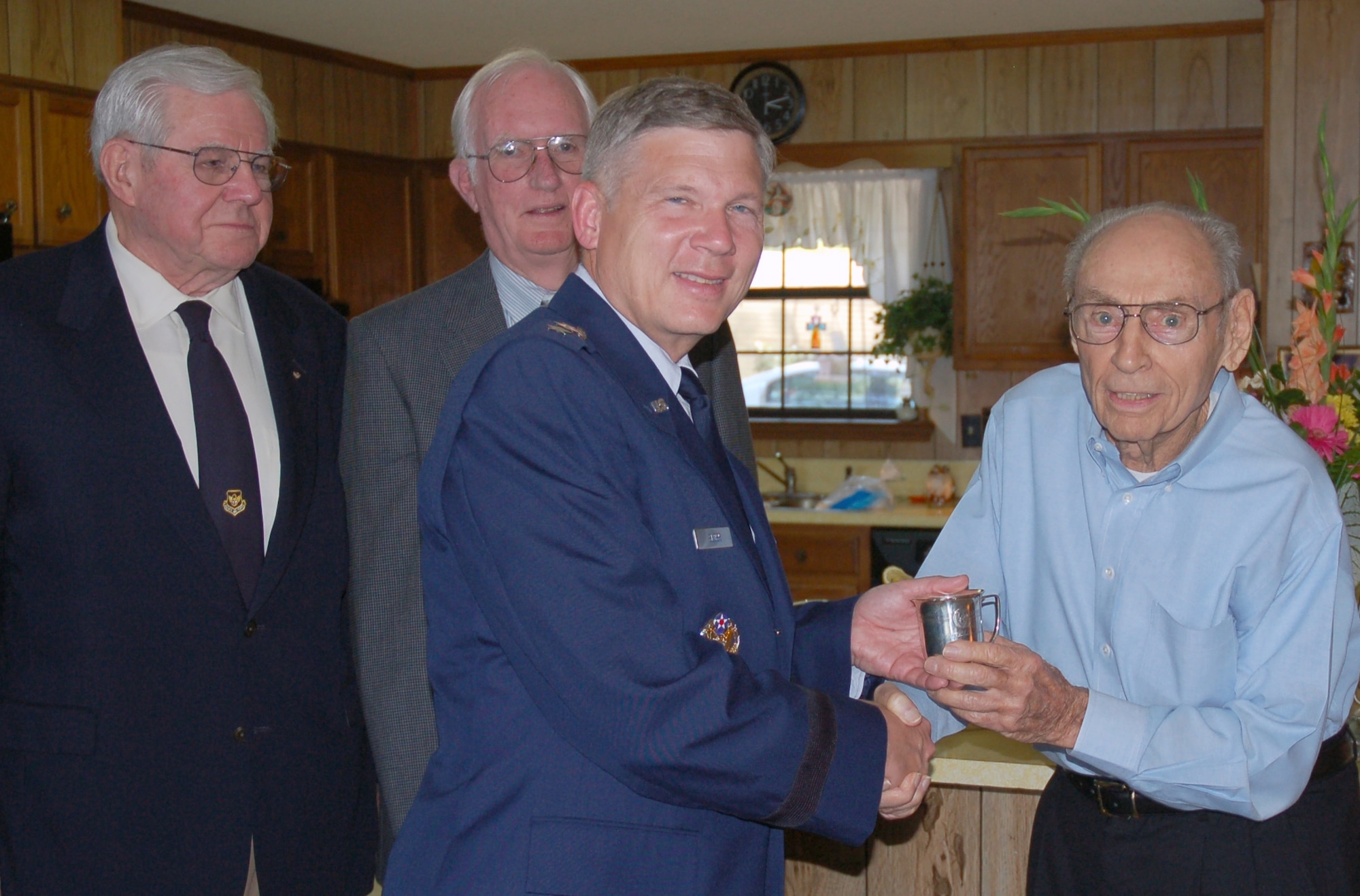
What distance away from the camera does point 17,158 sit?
391cm

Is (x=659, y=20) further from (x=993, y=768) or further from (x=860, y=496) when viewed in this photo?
(x=993, y=768)

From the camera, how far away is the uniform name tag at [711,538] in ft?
3.99

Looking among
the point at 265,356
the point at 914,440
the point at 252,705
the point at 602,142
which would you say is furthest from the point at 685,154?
the point at 914,440

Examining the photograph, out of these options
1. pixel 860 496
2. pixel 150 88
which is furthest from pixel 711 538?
pixel 860 496

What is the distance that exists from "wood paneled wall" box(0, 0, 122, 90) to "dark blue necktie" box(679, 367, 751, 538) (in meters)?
3.47

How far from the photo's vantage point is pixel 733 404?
1.96 meters

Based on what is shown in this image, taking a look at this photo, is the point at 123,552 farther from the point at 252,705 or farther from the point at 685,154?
the point at 685,154

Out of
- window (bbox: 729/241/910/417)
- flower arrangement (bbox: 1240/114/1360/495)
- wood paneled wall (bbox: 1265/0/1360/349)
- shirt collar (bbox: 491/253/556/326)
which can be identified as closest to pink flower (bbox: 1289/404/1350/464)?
flower arrangement (bbox: 1240/114/1360/495)

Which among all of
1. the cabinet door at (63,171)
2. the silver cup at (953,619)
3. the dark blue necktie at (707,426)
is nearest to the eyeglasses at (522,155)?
the dark blue necktie at (707,426)

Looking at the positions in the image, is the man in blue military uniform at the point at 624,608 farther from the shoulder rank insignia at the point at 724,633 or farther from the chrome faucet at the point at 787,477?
the chrome faucet at the point at 787,477

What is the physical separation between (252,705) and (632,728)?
0.79 meters

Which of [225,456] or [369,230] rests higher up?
[369,230]

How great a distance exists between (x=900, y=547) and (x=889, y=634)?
11.8 ft

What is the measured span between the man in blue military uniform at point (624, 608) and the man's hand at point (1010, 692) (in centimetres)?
12
